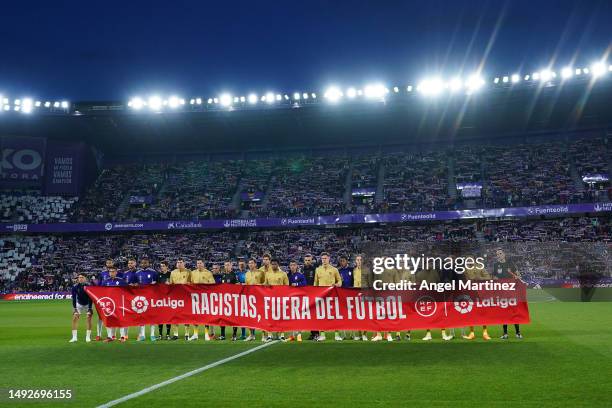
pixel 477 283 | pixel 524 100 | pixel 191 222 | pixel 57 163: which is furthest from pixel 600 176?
pixel 57 163

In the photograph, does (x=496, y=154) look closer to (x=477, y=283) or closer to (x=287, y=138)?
(x=287, y=138)

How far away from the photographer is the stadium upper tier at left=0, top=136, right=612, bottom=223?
4619 centimetres

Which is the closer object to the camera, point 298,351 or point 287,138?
point 298,351

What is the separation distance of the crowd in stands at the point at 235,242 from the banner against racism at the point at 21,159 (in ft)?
18.3

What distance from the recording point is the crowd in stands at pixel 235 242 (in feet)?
142

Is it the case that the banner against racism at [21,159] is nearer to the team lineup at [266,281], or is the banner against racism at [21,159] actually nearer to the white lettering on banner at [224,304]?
the team lineup at [266,281]

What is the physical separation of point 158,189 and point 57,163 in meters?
9.62

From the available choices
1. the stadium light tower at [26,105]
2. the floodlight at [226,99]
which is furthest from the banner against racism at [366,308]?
the stadium light tower at [26,105]

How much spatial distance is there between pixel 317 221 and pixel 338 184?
655cm

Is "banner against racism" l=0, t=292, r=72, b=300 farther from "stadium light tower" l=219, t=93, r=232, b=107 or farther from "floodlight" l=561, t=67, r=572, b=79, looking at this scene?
"floodlight" l=561, t=67, r=572, b=79

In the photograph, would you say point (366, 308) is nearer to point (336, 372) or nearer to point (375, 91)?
point (336, 372)

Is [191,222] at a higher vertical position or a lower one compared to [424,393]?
higher

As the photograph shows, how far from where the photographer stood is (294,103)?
48.4m

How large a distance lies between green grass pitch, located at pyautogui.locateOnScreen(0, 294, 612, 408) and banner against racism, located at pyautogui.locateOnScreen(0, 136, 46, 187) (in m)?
40.8
